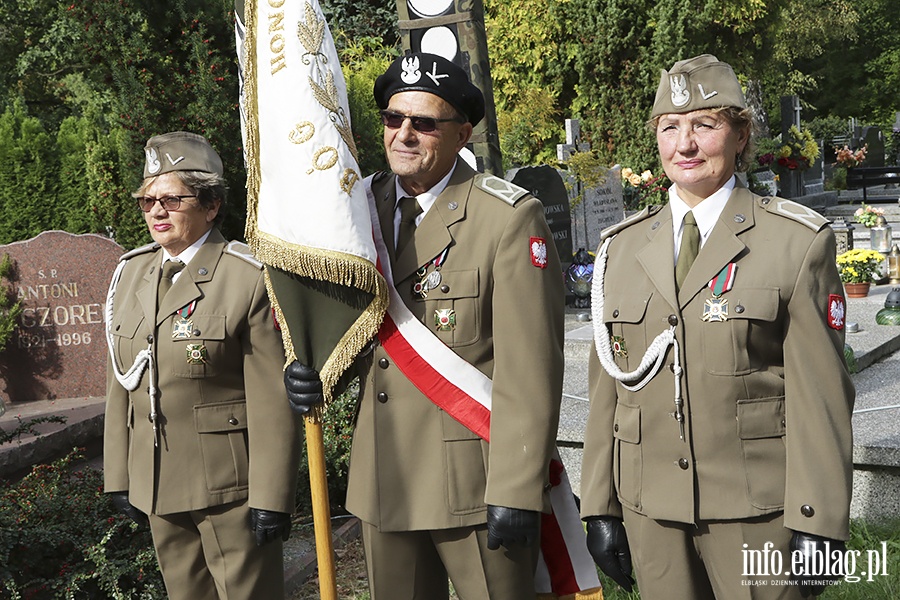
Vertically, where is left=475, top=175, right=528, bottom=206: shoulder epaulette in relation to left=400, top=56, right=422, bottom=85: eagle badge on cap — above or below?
below

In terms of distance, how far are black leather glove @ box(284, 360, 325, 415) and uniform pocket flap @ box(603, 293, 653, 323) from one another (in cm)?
85

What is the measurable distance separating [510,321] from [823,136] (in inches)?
1327

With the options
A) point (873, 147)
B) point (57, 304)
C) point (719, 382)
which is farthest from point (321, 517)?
point (873, 147)

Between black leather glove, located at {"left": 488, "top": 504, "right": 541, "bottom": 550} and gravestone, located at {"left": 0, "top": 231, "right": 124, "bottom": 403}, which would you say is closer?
black leather glove, located at {"left": 488, "top": 504, "right": 541, "bottom": 550}

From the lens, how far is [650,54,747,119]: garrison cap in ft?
8.46

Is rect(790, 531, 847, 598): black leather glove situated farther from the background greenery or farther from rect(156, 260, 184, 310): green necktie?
the background greenery

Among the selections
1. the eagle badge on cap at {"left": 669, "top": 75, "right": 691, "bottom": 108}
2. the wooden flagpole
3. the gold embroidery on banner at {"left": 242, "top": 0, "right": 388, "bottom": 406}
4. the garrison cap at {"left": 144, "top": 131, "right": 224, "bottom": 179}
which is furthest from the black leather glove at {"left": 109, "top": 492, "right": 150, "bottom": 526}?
the eagle badge on cap at {"left": 669, "top": 75, "right": 691, "bottom": 108}

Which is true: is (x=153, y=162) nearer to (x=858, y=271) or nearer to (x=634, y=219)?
(x=634, y=219)

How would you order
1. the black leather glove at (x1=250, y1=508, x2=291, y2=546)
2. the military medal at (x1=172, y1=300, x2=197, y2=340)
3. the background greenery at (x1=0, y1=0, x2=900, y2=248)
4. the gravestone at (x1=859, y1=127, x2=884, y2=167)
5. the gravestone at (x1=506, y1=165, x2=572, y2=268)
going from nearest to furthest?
the black leather glove at (x1=250, y1=508, x2=291, y2=546) → the military medal at (x1=172, y1=300, x2=197, y2=340) → the background greenery at (x1=0, y1=0, x2=900, y2=248) → the gravestone at (x1=506, y1=165, x2=572, y2=268) → the gravestone at (x1=859, y1=127, x2=884, y2=167)

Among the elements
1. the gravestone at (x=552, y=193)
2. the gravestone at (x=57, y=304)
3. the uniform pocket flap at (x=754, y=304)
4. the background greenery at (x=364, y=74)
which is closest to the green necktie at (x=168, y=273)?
the uniform pocket flap at (x=754, y=304)

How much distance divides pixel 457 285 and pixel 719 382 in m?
0.74

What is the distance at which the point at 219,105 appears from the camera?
6.88 m

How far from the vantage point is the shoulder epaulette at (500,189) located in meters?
2.74

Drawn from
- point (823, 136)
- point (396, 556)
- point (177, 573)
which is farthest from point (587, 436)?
point (823, 136)
